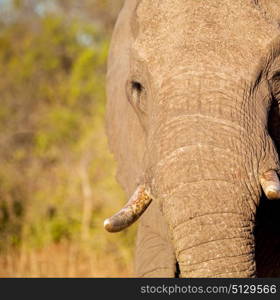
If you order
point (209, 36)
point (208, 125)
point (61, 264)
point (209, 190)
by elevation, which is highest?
point (61, 264)

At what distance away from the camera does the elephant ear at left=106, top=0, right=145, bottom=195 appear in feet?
14.1

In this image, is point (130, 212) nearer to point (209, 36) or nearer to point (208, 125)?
point (208, 125)

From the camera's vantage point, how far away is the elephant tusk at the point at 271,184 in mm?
3092

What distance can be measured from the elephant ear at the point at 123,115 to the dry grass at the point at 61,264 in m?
3.76

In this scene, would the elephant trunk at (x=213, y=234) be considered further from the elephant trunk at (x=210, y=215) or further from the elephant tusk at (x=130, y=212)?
the elephant tusk at (x=130, y=212)

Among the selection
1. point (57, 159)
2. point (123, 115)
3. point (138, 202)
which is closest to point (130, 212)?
point (138, 202)

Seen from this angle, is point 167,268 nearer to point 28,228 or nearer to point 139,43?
point 139,43

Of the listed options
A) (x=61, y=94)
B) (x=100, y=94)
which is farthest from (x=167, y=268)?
(x=61, y=94)

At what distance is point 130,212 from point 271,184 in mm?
587

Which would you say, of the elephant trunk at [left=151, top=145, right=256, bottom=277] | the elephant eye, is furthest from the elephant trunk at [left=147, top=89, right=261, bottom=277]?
the elephant eye

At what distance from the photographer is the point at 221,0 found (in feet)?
11.6

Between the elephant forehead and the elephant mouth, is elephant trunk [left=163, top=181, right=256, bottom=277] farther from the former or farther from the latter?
the elephant forehead

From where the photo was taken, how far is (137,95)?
3.88 metres

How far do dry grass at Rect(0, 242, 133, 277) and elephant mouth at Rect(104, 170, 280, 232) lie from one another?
5214 mm
